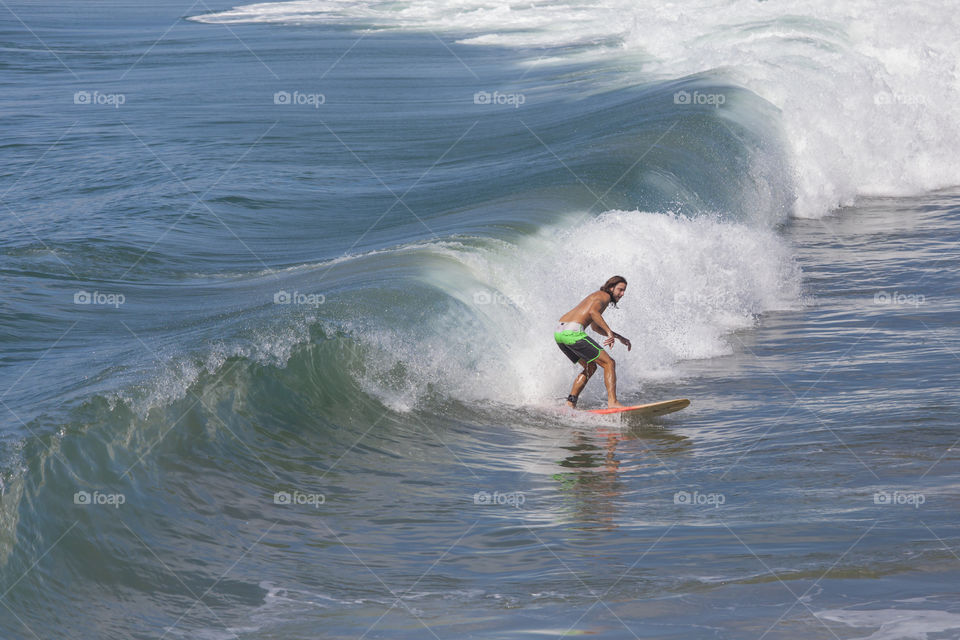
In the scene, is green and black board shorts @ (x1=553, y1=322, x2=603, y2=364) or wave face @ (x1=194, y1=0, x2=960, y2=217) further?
wave face @ (x1=194, y1=0, x2=960, y2=217)

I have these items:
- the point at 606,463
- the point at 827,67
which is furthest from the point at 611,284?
the point at 827,67

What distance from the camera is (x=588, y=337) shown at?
9.78 metres

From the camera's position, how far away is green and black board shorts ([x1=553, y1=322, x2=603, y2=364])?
9.73 metres

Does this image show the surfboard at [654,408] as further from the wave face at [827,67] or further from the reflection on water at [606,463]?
the wave face at [827,67]

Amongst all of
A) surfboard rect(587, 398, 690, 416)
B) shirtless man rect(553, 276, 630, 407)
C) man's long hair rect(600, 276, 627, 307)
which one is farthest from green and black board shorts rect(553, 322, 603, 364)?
surfboard rect(587, 398, 690, 416)

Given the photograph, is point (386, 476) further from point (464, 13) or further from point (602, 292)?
point (464, 13)

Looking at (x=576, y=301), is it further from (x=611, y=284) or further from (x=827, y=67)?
(x=827, y=67)

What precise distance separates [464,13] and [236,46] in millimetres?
11420

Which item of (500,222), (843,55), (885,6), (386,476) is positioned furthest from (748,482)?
(885,6)

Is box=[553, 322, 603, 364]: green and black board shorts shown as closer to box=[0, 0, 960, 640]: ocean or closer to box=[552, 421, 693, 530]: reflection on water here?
box=[0, 0, 960, 640]: ocean

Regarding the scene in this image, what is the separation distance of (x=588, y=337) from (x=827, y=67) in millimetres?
15433

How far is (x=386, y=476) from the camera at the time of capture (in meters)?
→ 8.10

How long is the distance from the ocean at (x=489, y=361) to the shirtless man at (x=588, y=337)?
18.1 inches

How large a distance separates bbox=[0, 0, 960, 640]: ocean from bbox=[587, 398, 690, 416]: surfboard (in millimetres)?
129
